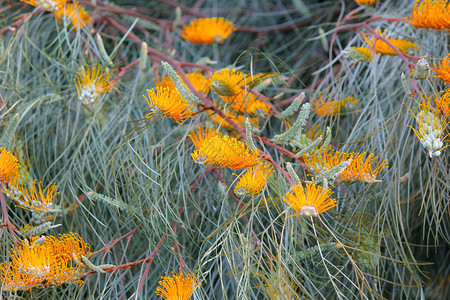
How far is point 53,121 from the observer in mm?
861

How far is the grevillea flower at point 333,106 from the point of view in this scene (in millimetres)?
794

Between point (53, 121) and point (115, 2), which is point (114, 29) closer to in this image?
point (115, 2)

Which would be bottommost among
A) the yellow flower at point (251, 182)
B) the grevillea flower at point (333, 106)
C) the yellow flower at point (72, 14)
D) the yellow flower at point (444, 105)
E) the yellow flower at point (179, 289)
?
the yellow flower at point (179, 289)

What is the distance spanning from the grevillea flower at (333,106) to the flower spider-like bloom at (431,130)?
0.63 ft

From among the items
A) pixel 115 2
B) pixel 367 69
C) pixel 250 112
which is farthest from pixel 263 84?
Result: pixel 115 2

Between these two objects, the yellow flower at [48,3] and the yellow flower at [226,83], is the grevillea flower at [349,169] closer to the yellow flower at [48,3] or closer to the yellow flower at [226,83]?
the yellow flower at [226,83]

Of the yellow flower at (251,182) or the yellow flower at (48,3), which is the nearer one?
the yellow flower at (251,182)

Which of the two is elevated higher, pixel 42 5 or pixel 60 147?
pixel 42 5

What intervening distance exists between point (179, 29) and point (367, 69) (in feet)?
1.53

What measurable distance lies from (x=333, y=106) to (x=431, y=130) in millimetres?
227

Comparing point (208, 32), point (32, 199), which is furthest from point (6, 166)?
point (208, 32)

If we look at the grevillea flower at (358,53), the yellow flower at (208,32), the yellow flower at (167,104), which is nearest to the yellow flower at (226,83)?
the yellow flower at (167,104)

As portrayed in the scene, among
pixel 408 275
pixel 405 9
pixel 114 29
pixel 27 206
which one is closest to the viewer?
pixel 27 206

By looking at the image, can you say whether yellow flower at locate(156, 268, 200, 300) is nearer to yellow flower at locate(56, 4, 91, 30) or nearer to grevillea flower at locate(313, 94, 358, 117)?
grevillea flower at locate(313, 94, 358, 117)
